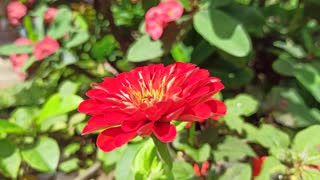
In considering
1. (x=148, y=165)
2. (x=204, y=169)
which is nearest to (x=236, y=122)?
(x=204, y=169)

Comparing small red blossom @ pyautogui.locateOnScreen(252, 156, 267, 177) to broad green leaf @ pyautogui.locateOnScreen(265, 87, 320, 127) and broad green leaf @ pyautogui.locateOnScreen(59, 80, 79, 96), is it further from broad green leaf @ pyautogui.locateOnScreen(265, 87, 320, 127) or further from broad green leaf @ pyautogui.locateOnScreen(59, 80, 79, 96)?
broad green leaf @ pyautogui.locateOnScreen(59, 80, 79, 96)

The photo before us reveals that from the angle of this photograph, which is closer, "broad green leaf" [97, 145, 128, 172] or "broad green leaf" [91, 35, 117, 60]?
"broad green leaf" [97, 145, 128, 172]

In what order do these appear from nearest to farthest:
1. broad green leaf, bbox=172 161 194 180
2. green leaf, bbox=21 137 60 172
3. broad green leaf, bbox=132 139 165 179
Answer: broad green leaf, bbox=132 139 165 179
broad green leaf, bbox=172 161 194 180
green leaf, bbox=21 137 60 172

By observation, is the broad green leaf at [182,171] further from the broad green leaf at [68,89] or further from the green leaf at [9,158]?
the broad green leaf at [68,89]

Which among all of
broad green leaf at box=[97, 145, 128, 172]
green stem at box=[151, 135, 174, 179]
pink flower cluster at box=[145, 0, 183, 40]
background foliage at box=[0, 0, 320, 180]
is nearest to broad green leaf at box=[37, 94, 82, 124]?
background foliage at box=[0, 0, 320, 180]

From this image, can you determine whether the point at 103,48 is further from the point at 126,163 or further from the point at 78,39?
Result: the point at 126,163

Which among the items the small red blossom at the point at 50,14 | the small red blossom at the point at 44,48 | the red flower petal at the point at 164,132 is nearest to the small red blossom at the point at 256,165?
the red flower petal at the point at 164,132

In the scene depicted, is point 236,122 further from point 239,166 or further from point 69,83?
point 69,83
